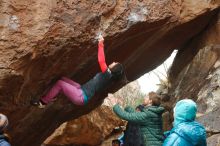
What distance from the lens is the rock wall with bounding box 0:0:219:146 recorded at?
642 cm

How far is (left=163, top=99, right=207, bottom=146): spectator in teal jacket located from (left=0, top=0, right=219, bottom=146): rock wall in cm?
228

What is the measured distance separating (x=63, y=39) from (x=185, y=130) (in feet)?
8.41

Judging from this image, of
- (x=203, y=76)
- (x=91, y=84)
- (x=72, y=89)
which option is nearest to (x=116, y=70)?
(x=91, y=84)

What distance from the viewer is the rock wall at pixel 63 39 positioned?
253 inches

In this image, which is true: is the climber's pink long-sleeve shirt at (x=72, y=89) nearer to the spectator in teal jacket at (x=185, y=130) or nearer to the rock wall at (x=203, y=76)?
the spectator in teal jacket at (x=185, y=130)

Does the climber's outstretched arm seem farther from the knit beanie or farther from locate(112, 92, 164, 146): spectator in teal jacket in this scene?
the knit beanie

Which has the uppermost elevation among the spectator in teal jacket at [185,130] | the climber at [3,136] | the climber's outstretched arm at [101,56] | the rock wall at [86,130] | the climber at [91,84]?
the climber's outstretched arm at [101,56]

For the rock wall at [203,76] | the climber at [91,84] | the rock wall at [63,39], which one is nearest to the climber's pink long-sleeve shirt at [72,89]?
the climber at [91,84]

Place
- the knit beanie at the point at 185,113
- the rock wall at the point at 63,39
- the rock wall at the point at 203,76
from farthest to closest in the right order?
1. the rock wall at the point at 203,76
2. the rock wall at the point at 63,39
3. the knit beanie at the point at 185,113

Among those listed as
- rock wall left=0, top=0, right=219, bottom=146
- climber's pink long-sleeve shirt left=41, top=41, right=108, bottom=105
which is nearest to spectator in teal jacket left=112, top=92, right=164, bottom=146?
climber's pink long-sleeve shirt left=41, top=41, right=108, bottom=105

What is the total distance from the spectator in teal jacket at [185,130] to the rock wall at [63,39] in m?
2.28

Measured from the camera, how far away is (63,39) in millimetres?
6676

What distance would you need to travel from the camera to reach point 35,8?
6.54 metres

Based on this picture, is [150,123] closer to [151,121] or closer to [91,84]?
[151,121]
